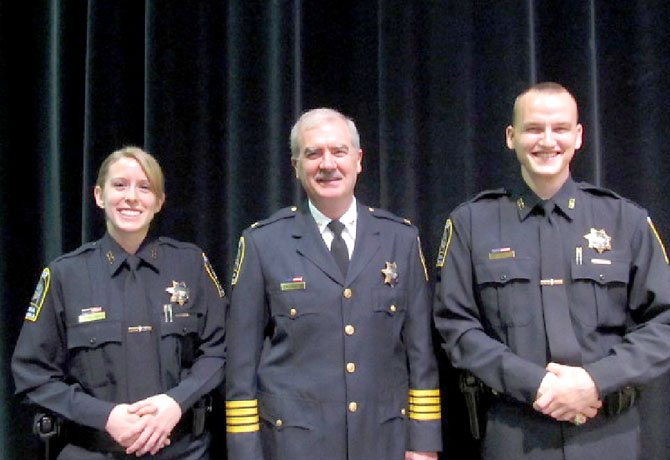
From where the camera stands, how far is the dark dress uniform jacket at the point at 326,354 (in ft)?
6.35

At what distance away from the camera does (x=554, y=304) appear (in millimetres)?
1939

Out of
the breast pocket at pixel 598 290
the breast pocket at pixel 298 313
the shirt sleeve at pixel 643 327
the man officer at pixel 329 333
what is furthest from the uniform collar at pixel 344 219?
the shirt sleeve at pixel 643 327

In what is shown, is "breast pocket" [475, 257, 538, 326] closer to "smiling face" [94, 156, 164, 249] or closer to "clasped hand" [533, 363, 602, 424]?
"clasped hand" [533, 363, 602, 424]

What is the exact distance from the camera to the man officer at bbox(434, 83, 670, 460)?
1.85m

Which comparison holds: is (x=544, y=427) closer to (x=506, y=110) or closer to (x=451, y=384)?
(x=451, y=384)

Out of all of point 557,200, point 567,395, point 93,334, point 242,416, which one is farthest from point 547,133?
point 93,334

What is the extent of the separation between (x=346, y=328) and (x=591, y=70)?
135 centimetres

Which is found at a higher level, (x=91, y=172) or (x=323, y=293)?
(x=91, y=172)

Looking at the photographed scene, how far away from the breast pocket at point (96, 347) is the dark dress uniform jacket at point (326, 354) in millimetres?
344

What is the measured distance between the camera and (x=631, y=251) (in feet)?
6.60

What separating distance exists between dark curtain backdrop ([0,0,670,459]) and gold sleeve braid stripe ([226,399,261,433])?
25.0 inches

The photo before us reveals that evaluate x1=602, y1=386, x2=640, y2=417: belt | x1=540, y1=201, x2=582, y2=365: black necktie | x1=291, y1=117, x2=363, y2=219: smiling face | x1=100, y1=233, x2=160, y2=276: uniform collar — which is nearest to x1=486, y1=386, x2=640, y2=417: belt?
x1=602, y1=386, x2=640, y2=417: belt

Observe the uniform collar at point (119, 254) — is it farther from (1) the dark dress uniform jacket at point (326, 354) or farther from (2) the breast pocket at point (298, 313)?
(2) the breast pocket at point (298, 313)

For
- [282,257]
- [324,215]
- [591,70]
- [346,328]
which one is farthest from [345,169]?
[591,70]
